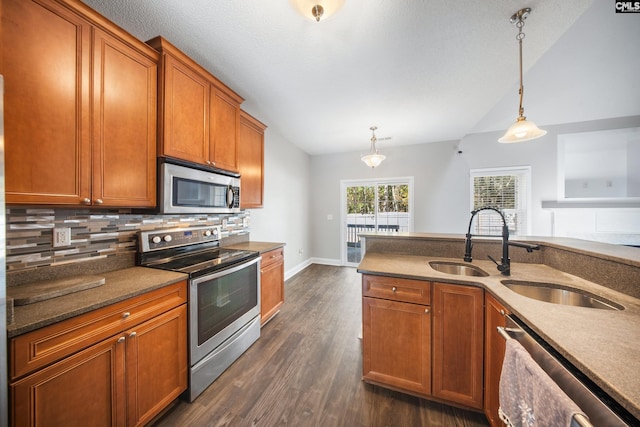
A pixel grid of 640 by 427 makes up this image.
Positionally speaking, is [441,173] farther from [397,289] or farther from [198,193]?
[198,193]

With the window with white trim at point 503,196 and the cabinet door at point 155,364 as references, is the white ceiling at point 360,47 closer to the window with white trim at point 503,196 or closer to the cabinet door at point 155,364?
the window with white trim at point 503,196

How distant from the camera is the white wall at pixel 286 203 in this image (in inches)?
138

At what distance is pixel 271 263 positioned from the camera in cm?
246

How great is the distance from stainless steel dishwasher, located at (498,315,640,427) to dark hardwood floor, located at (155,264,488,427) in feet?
2.95

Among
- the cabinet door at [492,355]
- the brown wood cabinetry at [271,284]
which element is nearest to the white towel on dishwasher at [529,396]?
the cabinet door at [492,355]

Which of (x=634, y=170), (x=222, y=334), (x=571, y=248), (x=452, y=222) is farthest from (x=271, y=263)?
(x=634, y=170)

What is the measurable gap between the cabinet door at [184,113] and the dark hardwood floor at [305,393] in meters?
1.77

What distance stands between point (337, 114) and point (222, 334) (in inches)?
113

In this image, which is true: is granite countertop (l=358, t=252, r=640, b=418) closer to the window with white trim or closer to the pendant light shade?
the pendant light shade

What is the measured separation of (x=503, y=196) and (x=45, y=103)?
19.0 feet

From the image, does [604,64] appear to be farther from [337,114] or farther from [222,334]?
[222,334]

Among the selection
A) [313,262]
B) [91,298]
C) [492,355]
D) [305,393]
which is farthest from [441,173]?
[91,298]

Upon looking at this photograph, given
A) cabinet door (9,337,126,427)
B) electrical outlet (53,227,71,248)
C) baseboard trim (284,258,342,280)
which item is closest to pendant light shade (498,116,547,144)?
cabinet door (9,337,126,427)

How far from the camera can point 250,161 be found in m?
2.64
